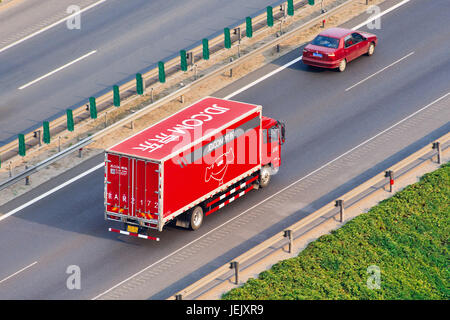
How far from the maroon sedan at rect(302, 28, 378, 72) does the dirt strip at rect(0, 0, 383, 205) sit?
88.3 inches

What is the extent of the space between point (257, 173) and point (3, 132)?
11135mm

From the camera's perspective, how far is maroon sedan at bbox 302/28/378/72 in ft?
160

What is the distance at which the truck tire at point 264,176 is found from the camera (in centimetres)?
4088

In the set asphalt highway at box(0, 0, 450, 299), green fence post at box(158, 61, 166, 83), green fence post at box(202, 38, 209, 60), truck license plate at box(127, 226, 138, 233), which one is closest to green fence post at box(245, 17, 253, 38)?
asphalt highway at box(0, 0, 450, 299)

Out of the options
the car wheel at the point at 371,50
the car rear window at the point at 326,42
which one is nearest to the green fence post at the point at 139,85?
the car rear window at the point at 326,42

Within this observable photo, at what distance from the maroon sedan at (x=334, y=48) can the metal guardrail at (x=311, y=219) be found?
7.30 metres

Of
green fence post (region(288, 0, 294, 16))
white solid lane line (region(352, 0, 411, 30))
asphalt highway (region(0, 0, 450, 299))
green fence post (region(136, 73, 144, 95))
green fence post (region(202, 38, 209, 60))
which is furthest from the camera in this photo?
white solid lane line (region(352, 0, 411, 30))

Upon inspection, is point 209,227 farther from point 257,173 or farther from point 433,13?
point 433,13

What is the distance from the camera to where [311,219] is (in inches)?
1460

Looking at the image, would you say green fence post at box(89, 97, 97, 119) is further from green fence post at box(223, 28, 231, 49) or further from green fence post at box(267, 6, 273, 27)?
green fence post at box(267, 6, 273, 27)

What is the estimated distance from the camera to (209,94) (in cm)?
4797

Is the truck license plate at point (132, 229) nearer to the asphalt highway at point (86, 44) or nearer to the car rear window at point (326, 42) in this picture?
the asphalt highway at point (86, 44)
